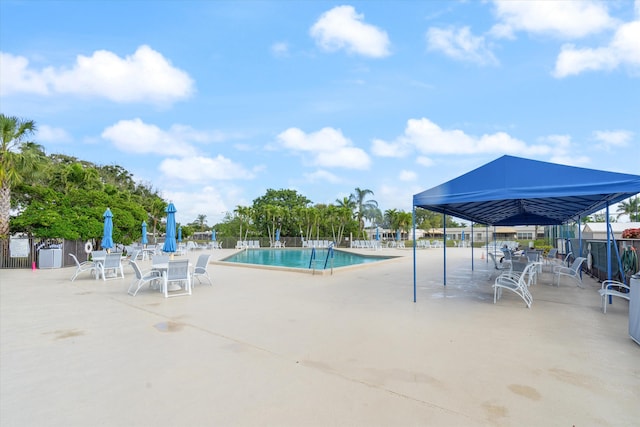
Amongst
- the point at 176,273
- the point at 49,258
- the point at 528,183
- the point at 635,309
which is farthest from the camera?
the point at 49,258

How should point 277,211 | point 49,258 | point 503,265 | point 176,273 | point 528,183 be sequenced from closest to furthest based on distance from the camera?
point 528,183 < point 176,273 < point 503,265 < point 49,258 < point 277,211

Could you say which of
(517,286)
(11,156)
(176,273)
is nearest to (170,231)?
(176,273)

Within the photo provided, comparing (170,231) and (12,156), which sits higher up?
(12,156)

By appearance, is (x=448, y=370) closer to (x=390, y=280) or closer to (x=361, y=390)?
(x=361, y=390)

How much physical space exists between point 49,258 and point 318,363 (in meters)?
14.1

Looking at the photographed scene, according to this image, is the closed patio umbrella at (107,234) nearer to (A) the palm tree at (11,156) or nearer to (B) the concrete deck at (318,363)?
(A) the palm tree at (11,156)

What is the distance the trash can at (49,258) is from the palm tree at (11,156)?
2.04 metres

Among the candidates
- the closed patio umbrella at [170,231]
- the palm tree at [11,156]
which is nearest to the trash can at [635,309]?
the closed patio umbrella at [170,231]

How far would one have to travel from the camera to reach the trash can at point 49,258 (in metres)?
12.9

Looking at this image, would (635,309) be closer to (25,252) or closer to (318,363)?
(318,363)

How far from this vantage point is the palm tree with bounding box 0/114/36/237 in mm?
12891

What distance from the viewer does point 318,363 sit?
3.32 m

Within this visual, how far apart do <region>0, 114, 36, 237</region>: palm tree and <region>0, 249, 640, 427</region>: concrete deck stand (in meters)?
9.47

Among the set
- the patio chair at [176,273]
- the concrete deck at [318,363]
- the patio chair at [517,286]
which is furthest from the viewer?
the patio chair at [176,273]
